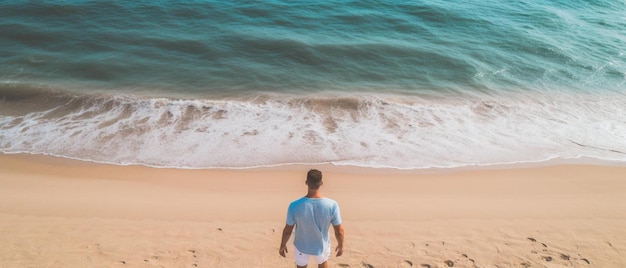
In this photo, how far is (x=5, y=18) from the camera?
56.5 ft

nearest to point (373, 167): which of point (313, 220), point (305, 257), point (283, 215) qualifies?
point (283, 215)

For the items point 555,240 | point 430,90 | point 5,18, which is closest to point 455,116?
point 430,90

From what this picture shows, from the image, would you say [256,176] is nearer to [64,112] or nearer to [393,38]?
[64,112]

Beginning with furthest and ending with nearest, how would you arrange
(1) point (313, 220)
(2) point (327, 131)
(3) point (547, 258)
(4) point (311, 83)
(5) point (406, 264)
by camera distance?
(4) point (311, 83) < (2) point (327, 131) < (3) point (547, 258) < (5) point (406, 264) < (1) point (313, 220)

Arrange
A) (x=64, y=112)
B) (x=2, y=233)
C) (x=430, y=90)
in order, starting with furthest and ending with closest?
(x=430, y=90) → (x=64, y=112) → (x=2, y=233)

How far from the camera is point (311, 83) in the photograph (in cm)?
1305

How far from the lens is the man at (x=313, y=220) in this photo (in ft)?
12.3

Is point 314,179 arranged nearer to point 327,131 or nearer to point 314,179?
point 314,179

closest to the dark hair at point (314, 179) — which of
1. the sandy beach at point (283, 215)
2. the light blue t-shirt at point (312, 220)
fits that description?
the light blue t-shirt at point (312, 220)

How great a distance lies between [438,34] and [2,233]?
16.8 meters

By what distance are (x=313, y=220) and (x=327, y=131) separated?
19.2 feet

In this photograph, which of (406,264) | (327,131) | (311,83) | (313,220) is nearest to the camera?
(313,220)

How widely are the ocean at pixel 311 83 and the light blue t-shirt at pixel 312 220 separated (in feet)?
13.6

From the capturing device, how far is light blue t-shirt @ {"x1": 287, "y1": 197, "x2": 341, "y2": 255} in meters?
3.77
